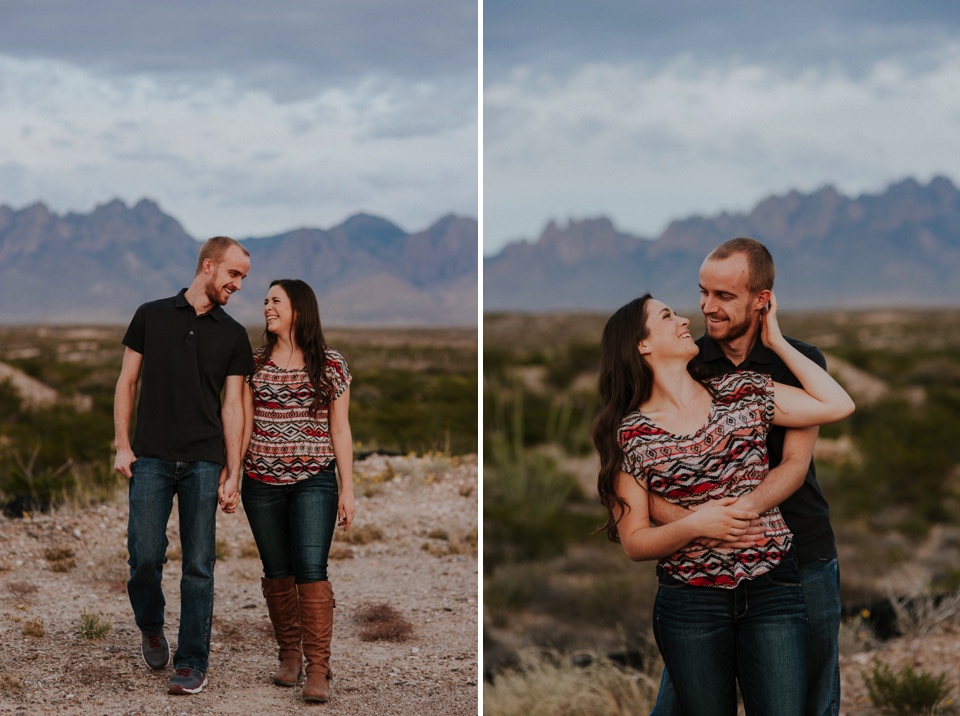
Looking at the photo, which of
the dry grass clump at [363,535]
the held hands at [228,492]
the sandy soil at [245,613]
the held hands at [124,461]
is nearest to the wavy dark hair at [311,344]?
the held hands at [228,492]

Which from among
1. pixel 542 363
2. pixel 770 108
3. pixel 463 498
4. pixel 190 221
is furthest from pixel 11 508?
pixel 770 108

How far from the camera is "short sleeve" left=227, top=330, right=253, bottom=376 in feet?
11.7

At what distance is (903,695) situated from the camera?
4750 millimetres

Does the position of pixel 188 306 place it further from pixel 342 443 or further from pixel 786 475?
pixel 786 475

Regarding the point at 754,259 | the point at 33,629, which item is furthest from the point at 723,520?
the point at 33,629

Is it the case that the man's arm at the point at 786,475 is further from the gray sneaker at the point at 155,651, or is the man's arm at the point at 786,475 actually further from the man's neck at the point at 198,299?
the gray sneaker at the point at 155,651

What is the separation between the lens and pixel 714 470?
2.39 meters

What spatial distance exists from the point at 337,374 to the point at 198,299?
A: 54 centimetres

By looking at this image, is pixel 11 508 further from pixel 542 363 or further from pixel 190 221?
pixel 190 221

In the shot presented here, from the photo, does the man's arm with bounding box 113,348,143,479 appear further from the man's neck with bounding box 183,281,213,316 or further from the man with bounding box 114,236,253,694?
the man's neck with bounding box 183,281,213,316

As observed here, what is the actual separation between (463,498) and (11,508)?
3.41 metres

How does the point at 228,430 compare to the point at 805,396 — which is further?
the point at 228,430

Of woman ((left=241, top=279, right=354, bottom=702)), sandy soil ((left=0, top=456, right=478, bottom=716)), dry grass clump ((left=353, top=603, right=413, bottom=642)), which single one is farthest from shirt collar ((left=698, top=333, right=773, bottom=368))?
Answer: dry grass clump ((left=353, top=603, right=413, bottom=642))

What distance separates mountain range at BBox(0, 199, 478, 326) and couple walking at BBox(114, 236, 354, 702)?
3541cm
